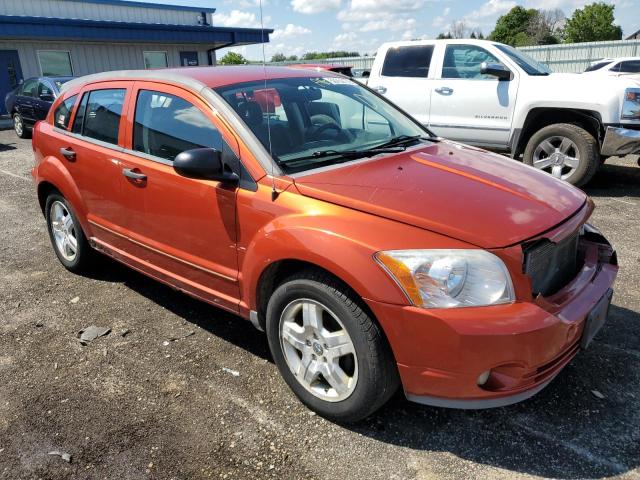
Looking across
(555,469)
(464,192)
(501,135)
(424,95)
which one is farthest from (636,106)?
(555,469)

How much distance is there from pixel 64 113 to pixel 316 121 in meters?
2.42

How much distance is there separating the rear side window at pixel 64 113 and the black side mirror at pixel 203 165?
2124 mm

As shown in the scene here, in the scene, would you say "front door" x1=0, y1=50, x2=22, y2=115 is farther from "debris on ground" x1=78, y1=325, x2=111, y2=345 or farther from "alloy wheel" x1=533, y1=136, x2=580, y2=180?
"alloy wheel" x1=533, y1=136, x2=580, y2=180

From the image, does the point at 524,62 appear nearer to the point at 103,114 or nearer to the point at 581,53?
the point at 103,114

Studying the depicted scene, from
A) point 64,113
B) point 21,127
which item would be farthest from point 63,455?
point 21,127

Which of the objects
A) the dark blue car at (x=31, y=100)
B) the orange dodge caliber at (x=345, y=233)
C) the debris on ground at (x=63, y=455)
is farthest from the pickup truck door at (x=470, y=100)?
the dark blue car at (x=31, y=100)

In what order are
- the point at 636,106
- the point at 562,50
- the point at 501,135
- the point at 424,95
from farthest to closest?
the point at 562,50
the point at 424,95
the point at 501,135
the point at 636,106

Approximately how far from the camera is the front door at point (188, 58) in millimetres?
23609

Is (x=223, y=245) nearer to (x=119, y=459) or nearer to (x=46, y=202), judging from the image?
(x=119, y=459)

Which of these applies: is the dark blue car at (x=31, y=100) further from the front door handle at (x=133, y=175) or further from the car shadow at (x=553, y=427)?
the car shadow at (x=553, y=427)

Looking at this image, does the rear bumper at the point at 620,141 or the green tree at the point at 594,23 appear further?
the green tree at the point at 594,23

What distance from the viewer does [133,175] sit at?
11.4 feet

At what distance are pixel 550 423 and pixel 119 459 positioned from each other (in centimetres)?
212

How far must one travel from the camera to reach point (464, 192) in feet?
8.66
